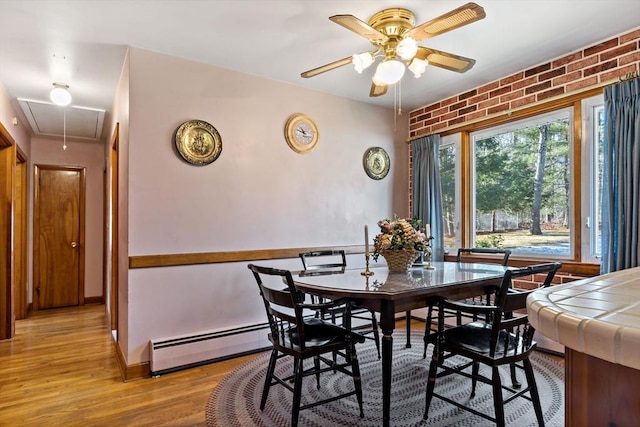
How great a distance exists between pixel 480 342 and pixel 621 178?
5.46 feet

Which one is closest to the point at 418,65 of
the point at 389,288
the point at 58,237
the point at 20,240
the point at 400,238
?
the point at 400,238

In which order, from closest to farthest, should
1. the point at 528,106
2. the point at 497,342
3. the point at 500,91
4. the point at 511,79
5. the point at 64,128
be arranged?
the point at 497,342
the point at 528,106
the point at 511,79
the point at 500,91
the point at 64,128

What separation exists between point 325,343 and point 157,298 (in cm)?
151

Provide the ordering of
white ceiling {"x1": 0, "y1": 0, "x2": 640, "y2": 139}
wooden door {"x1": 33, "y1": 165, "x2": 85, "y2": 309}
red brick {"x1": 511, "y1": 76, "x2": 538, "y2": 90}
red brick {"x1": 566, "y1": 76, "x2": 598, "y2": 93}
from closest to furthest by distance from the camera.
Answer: white ceiling {"x1": 0, "y1": 0, "x2": 640, "y2": 139} → red brick {"x1": 566, "y1": 76, "x2": 598, "y2": 93} → red brick {"x1": 511, "y1": 76, "x2": 538, "y2": 90} → wooden door {"x1": 33, "y1": 165, "x2": 85, "y2": 309}

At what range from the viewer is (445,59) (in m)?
2.27

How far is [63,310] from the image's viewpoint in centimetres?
493

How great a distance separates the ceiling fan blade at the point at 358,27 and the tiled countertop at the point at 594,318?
1564 mm

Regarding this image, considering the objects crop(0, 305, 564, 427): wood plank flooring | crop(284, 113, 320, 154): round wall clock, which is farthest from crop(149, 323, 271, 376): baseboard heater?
crop(284, 113, 320, 154): round wall clock

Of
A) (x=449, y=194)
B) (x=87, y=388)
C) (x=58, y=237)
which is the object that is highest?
(x=449, y=194)

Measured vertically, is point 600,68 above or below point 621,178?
above

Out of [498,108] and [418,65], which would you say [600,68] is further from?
[418,65]

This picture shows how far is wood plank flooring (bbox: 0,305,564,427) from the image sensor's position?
2104 mm

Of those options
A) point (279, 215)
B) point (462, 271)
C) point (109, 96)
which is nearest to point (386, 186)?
point (279, 215)

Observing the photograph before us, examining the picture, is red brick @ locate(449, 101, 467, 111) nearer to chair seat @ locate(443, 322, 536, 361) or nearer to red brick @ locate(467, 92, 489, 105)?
red brick @ locate(467, 92, 489, 105)
